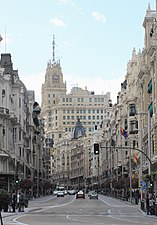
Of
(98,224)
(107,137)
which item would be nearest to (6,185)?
(98,224)

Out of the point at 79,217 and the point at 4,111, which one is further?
the point at 4,111

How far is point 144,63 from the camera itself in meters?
83.0

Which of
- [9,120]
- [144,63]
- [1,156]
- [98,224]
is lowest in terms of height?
[98,224]

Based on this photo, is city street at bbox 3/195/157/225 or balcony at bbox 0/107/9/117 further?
balcony at bbox 0/107/9/117

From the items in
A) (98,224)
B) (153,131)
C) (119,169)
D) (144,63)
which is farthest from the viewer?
(119,169)

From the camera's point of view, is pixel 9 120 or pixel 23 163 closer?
→ pixel 9 120

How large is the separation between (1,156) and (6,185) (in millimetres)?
5751

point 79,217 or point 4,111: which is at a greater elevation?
point 4,111

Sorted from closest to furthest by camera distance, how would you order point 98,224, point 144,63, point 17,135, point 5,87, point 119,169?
point 98,224 → point 144,63 → point 5,87 → point 17,135 → point 119,169

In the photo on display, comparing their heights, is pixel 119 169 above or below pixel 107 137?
below

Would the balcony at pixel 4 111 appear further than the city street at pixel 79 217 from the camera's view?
Yes

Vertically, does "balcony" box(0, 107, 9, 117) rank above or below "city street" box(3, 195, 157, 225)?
above

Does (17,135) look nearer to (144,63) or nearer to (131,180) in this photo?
(131,180)

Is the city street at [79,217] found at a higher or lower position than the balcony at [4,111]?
lower
